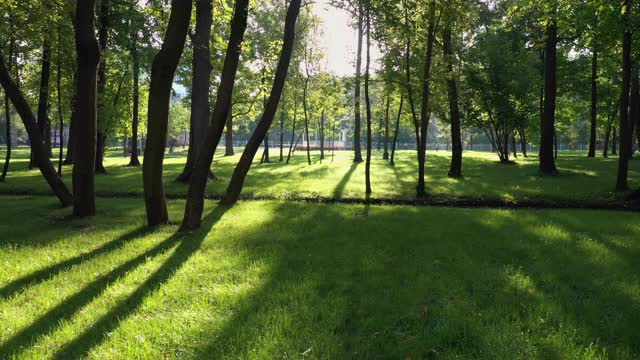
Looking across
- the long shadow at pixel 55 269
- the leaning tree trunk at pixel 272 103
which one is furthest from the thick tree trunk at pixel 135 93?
the long shadow at pixel 55 269

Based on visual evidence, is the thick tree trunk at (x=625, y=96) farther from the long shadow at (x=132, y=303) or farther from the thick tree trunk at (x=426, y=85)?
the long shadow at (x=132, y=303)

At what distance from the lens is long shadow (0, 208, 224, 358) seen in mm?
4125

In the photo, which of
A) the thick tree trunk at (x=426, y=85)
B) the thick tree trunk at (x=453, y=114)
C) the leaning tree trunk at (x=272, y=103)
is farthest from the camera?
the thick tree trunk at (x=453, y=114)

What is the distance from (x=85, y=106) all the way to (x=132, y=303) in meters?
7.23

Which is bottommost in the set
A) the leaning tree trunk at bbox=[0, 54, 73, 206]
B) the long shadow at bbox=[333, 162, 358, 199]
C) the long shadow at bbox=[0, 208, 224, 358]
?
the long shadow at bbox=[0, 208, 224, 358]

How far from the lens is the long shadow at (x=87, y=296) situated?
4.12 metres

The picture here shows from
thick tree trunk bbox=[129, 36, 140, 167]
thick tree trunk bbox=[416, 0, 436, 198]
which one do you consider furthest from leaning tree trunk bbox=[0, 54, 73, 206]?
thick tree trunk bbox=[416, 0, 436, 198]

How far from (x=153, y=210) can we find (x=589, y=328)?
9.18 m

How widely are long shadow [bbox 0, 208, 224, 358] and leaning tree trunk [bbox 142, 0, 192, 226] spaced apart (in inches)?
66.2

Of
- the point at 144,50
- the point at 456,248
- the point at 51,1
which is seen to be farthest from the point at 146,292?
the point at 144,50

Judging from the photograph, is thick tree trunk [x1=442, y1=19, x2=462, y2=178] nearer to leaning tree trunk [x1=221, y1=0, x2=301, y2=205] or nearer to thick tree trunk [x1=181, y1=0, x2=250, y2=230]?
leaning tree trunk [x1=221, y1=0, x2=301, y2=205]

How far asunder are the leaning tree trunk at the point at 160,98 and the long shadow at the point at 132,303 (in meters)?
1.45

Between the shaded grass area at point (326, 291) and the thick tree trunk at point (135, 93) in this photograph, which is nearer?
the shaded grass area at point (326, 291)

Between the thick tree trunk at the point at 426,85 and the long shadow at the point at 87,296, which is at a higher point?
the thick tree trunk at the point at 426,85
